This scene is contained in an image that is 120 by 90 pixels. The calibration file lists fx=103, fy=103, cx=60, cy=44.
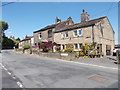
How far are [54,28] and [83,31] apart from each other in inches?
383

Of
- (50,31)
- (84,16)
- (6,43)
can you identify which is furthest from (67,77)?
(6,43)

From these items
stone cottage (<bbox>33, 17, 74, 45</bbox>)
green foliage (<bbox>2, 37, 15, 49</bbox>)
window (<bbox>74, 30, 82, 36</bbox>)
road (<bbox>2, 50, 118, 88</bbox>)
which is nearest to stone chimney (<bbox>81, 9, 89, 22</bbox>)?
window (<bbox>74, 30, 82, 36</bbox>)

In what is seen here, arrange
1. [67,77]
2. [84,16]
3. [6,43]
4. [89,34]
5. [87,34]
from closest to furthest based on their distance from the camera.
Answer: [67,77]
[89,34]
[87,34]
[84,16]
[6,43]

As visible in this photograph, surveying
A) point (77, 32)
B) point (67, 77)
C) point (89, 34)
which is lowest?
point (67, 77)

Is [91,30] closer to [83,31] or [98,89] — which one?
[83,31]

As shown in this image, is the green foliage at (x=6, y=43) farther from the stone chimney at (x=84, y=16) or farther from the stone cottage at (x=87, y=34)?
the stone chimney at (x=84, y=16)

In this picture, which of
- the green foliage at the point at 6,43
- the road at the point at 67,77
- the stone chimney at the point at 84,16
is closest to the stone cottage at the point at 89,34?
the stone chimney at the point at 84,16

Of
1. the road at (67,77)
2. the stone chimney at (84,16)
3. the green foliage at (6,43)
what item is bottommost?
the road at (67,77)

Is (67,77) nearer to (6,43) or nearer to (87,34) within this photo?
(87,34)

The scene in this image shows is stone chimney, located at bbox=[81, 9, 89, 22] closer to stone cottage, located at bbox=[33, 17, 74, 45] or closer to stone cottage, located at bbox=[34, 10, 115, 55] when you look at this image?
stone cottage, located at bbox=[34, 10, 115, 55]

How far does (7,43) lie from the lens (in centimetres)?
6147

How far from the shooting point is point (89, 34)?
19.5m

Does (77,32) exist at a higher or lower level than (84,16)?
lower

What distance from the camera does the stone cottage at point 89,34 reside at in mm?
19562
